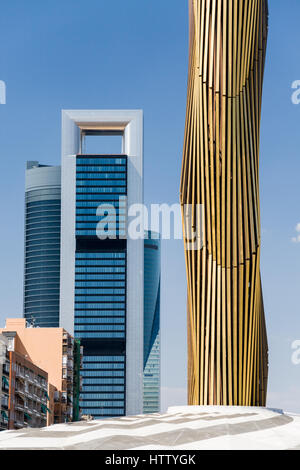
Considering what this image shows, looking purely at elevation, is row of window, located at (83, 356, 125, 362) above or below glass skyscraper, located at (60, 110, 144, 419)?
below

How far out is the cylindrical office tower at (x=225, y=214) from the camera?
40.2 m

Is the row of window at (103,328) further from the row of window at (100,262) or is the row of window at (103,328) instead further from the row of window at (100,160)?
the row of window at (100,160)

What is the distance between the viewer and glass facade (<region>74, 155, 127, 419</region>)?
18300 cm

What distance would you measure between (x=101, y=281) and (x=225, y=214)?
476ft

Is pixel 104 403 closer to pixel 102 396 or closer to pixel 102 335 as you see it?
pixel 102 396

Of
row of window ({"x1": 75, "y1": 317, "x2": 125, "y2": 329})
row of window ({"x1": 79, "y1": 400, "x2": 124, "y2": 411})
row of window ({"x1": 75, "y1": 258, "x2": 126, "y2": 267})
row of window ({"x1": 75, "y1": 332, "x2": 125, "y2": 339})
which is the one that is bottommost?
row of window ({"x1": 79, "y1": 400, "x2": 124, "y2": 411})

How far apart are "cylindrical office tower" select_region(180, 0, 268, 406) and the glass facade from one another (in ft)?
465

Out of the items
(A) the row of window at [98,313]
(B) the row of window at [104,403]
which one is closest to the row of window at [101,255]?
(A) the row of window at [98,313]

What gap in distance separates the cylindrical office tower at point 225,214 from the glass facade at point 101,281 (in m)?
142

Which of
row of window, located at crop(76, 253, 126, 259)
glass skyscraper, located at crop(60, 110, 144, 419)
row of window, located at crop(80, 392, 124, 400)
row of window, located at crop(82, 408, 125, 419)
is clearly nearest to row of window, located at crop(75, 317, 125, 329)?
glass skyscraper, located at crop(60, 110, 144, 419)

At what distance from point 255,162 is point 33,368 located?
169 ft

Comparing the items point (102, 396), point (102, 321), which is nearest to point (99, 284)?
point (102, 321)

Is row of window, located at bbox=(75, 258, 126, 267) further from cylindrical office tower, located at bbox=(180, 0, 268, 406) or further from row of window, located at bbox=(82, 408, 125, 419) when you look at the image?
cylindrical office tower, located at bbox=(180, 0, 268, 406)
